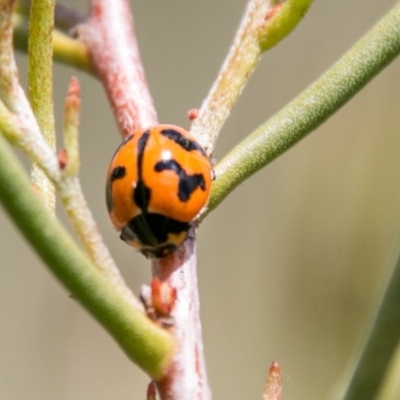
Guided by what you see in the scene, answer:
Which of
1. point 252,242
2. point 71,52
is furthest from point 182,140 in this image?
point 252,242

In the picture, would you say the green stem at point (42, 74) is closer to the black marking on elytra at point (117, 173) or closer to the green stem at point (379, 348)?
the black marking on elytra at point (117, 173)

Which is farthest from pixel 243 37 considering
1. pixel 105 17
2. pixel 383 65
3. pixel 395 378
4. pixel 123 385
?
pixel 123 385

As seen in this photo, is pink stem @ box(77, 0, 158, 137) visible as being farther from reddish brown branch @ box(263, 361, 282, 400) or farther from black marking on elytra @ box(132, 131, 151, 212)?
reddish brown branch @ box(263, 361, 282, 400)

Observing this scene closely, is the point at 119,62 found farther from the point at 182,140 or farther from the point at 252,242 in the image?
the point at 252,242

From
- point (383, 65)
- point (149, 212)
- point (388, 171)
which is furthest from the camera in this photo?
point (388, 171)

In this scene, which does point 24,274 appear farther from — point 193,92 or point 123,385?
point 193,92

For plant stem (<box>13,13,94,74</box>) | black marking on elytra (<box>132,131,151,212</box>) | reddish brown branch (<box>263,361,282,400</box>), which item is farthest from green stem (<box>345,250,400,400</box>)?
plant stem (<box>13,13,94,74</box>)
